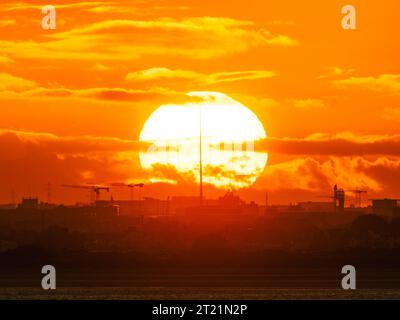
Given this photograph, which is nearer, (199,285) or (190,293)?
(190,293)

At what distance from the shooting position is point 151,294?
117500 millimetres

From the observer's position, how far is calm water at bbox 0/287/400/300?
11281 centimetres

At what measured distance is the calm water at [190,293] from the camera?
370ft

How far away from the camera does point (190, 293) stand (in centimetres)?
11894

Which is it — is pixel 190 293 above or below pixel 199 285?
below

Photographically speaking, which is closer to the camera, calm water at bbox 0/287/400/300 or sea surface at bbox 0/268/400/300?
calm water at bbox 0/287/400/300

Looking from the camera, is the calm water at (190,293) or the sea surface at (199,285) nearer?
the calm water at (190,293)

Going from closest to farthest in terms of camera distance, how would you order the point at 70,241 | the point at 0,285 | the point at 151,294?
the point at 151,294, the point at 0,285, the point at 70,241
